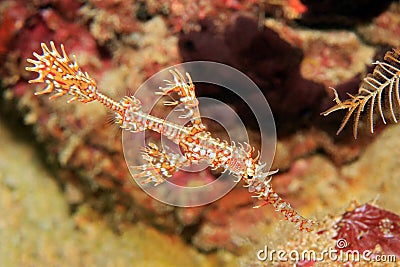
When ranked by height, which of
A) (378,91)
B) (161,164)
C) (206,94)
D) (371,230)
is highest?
(206,94)

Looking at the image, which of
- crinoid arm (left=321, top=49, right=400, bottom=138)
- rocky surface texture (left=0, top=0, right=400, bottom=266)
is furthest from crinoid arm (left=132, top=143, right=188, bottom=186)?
rocky surface texture (left=0, top=0, right=400, bottom=266)

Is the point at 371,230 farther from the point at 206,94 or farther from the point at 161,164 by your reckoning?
the point at 206,94

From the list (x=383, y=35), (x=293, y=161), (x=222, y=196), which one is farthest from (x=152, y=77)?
(x=383, y=35)

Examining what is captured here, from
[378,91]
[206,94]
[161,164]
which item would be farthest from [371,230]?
[206,94]

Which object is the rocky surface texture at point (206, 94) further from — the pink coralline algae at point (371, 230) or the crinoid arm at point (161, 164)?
the crinoid arm at point (161, 164)

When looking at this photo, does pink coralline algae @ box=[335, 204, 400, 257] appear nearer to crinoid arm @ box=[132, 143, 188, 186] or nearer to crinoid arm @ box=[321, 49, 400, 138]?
crinoid arm @ box=[321, 49, 400, 138]

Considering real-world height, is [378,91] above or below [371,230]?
above

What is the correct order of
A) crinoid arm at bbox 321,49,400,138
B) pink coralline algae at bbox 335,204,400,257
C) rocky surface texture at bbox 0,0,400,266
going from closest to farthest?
crinoid arm at bbox 321,49,400,138
pink coralline algae at bbox 335,204,400,257
rocky surface texture at bbox 0,0,400,266
